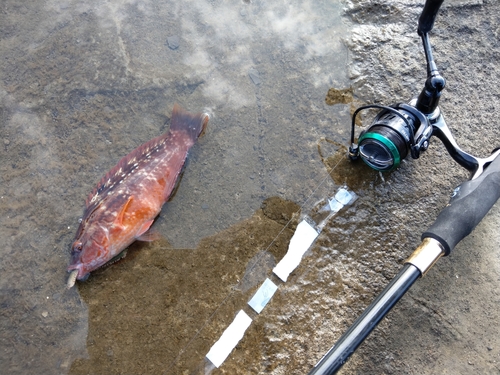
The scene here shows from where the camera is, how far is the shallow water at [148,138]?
2.66 m

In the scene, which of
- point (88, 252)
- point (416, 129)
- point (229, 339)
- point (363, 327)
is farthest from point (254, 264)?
point (416, 129)

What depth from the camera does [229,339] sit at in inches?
105

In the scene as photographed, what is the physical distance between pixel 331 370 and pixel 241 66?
6.81ft

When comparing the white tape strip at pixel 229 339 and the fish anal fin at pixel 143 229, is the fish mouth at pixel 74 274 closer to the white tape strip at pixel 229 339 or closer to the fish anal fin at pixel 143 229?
the fish anal fin at pixel 143 229

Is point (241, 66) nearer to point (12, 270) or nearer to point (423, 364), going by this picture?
point (12, 270)

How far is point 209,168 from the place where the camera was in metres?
3.05

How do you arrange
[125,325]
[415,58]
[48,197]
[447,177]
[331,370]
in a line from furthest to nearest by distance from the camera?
1. [415,58]
2. [447,177]
3. [48,197]
4. [125,325]
5. [331,370]

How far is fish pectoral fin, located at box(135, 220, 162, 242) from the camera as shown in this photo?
285cm

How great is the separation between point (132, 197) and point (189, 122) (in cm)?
60

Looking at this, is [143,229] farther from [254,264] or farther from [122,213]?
[254,264]

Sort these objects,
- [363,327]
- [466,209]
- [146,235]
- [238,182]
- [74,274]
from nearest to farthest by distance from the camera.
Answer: [363,327] → [466,209] → [74,274] → [146,235] → [238,182]

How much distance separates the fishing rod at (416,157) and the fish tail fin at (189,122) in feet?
3.22

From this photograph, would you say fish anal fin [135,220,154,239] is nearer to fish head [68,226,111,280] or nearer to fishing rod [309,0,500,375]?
fish head [68,226,111,280]

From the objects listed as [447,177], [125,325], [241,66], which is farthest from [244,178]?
[447,177]
